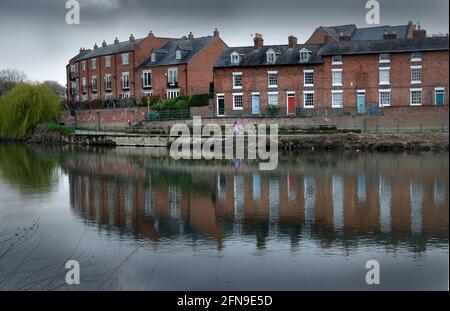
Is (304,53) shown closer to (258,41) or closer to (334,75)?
(334,75)

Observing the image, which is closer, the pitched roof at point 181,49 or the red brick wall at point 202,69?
the red brick wall at point 202,69

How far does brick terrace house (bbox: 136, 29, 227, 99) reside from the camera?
5875 centimetres

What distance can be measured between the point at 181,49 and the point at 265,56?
40.9 ft

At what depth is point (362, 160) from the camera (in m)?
35.2

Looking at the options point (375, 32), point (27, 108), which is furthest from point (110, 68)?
point (375, 32)

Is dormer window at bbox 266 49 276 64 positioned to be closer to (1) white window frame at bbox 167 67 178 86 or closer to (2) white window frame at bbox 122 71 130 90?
(1) white window frame at bbox 167 67 178 86

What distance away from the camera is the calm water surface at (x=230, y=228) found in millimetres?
13242

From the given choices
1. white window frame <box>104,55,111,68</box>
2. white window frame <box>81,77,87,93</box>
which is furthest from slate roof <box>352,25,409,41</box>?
white window frame <box>81,77,87,93</box>

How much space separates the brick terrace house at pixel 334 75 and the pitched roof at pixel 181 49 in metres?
8.00

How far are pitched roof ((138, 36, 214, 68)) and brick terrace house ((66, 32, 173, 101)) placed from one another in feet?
6.10

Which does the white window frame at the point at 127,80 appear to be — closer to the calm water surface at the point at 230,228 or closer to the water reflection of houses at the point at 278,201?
the water reflection of houses at the point at 278,201

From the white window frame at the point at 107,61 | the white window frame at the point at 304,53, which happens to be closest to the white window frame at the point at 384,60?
the white window frame at the point at 304,53

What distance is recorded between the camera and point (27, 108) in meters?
59.2
